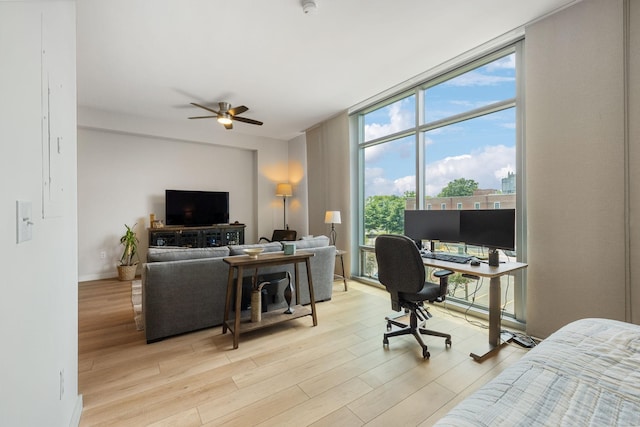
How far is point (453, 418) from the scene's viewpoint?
712 mm

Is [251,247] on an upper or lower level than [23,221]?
lower

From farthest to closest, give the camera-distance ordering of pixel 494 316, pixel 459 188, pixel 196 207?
pixel 196 207 < pixel 459 188 < pixel 494 316

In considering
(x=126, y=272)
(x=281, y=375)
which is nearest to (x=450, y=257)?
(x=281, y=375)

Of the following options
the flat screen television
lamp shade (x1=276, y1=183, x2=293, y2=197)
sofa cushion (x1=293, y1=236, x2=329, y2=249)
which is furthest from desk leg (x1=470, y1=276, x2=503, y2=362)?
the flat screen television

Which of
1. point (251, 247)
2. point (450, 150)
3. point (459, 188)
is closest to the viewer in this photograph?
point (251, 247)

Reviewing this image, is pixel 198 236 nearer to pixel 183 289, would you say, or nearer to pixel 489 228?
pixel 183 289

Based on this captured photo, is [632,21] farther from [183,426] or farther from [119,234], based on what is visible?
[119,234]

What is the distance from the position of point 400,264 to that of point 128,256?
4.82 m

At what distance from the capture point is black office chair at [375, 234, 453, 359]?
2143mm

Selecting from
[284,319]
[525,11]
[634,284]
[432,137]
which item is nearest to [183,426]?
[284,319]

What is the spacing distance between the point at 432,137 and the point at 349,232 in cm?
192

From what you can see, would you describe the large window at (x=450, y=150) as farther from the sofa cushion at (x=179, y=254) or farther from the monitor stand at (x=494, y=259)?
the sofa cushion at (x=179, y=254)

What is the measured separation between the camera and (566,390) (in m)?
0.81

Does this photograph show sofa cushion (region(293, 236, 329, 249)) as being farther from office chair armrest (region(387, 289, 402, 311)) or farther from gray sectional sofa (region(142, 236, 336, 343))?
office chair armrest (region(387, 289, 402, 311))
